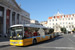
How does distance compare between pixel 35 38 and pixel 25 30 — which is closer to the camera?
pixel 25 30

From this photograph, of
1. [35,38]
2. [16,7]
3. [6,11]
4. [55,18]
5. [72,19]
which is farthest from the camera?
[55,18]

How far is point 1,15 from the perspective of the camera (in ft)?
114

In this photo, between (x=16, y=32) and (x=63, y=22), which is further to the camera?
(x=63, y=22)

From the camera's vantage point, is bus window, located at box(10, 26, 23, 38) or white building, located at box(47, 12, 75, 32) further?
white building, located at box(47, 12, 75, 32)

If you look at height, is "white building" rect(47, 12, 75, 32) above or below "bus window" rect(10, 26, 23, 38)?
above

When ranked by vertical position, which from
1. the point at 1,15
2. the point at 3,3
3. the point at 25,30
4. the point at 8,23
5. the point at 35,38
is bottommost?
the point at 35,38

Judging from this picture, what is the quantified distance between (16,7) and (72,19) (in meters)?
57.3

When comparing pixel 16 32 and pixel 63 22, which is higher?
pixel 63 22

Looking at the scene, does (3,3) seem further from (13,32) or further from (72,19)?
Result: (72,19)

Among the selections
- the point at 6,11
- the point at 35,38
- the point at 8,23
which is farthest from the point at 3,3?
the point at 35,38

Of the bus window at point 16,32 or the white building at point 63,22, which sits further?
the white building at point 63,22

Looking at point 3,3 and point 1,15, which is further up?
point 3,3

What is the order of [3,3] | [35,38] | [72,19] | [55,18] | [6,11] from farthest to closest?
[55,18]
[72,19]
[6,11]
[3,3]
[35,38]

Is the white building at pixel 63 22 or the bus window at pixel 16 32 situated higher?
→ the white building at pixel 63 22
